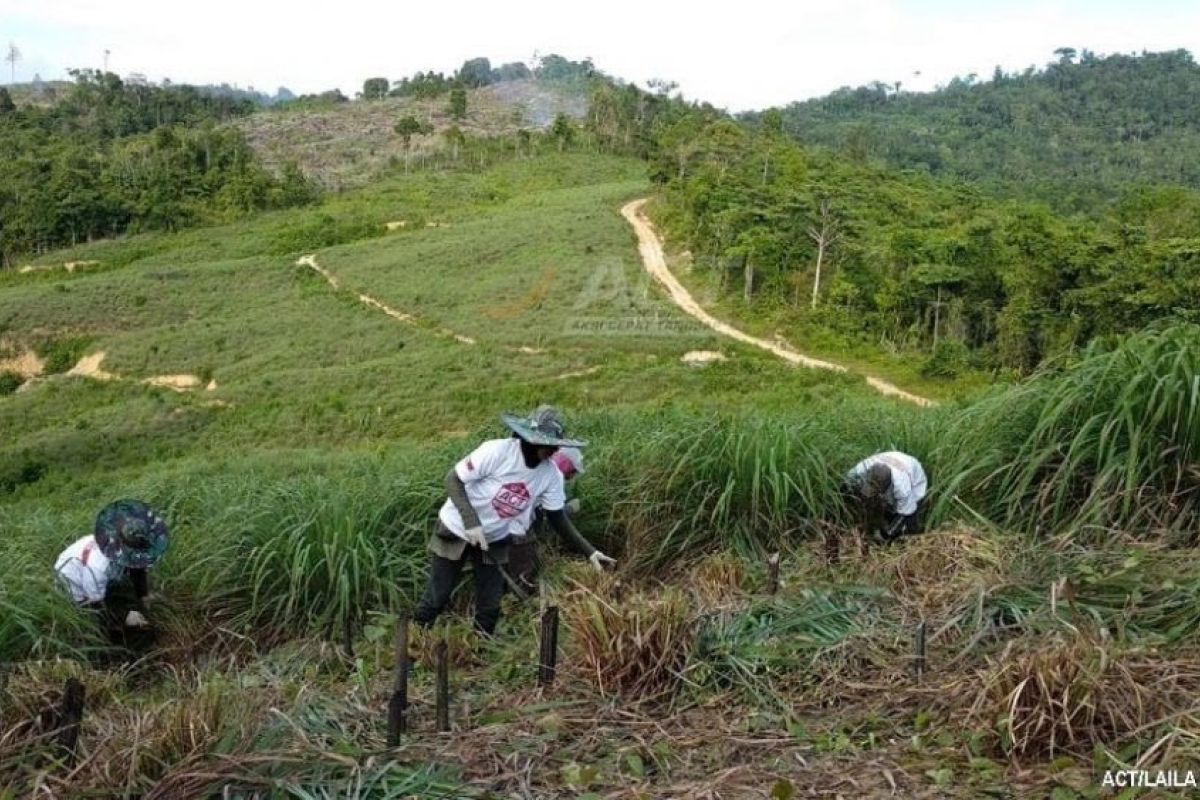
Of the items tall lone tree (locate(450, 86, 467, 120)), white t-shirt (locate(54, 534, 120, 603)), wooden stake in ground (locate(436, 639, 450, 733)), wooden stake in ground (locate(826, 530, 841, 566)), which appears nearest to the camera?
wooden stake in ground (locate(436, 639, 450, 733))

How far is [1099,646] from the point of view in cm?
256

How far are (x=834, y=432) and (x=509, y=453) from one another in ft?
6.73

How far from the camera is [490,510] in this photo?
15.1 ft

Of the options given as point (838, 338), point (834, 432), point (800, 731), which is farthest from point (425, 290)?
point (800, 731)

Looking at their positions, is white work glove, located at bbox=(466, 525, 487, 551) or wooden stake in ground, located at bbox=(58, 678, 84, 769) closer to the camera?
wooden stake in ground, located at bbox=(58, 678, 84, 769)

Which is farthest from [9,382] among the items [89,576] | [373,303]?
[89,576]

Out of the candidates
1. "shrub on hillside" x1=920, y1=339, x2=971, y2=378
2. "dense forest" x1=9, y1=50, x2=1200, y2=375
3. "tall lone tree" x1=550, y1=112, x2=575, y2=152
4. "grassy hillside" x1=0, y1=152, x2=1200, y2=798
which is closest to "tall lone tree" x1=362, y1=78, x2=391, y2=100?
"dense forest" x1=9, y1=50, x2=1200, y2=375

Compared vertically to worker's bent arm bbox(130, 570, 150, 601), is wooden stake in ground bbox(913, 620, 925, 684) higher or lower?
higher

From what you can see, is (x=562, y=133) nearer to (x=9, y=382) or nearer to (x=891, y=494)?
(x=9, y=382)

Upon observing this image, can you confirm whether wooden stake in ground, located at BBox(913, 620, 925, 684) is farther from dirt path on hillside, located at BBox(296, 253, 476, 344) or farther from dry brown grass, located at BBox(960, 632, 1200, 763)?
dirt path on hillside, located at BBox(296, 253, 476, 344)

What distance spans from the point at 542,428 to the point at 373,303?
3393cm

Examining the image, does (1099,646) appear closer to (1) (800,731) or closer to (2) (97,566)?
(1) (800,731)

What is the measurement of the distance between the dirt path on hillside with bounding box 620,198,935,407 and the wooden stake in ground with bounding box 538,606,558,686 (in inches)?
533

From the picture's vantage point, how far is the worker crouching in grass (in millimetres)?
4508
